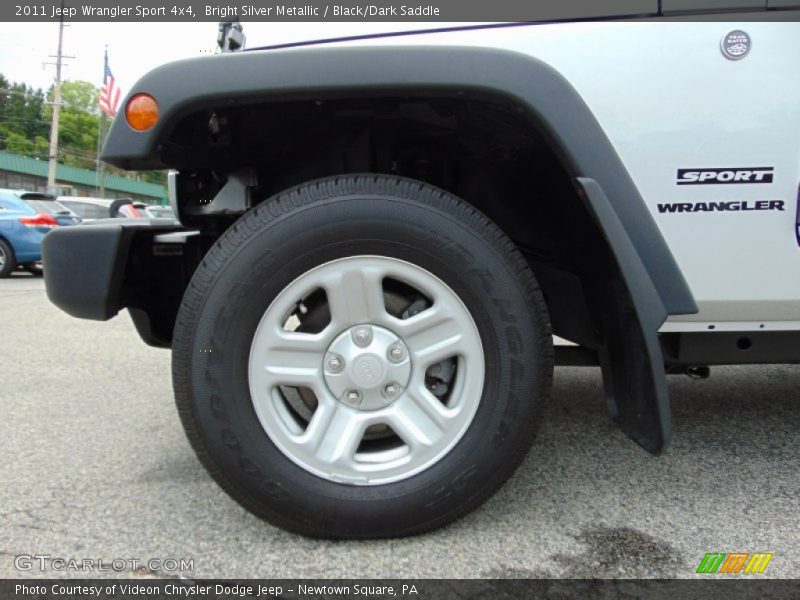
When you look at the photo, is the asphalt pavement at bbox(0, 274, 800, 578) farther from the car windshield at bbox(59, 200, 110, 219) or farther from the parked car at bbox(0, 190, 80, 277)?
the car windshield at bbox(59, 200, 110, 219)

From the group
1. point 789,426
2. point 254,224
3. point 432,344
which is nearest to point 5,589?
point 254,224

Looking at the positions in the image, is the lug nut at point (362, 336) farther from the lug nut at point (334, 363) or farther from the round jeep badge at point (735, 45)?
the round jeep badge at point (735, 45)

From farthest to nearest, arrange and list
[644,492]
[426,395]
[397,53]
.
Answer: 1. [644,492]
2. [426,395]
3. [397,53]

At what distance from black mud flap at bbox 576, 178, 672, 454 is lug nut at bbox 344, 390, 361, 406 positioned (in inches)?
33.5

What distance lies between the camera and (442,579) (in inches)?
65.2

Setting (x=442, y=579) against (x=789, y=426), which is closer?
(x=442, y=579)

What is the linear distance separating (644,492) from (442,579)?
0.94m

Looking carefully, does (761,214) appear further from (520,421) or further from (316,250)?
(316,250)

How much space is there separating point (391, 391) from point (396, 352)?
12 centimetres

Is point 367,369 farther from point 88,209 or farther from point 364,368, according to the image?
point 88,209

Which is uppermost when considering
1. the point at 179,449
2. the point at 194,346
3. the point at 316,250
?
the point at 316,250

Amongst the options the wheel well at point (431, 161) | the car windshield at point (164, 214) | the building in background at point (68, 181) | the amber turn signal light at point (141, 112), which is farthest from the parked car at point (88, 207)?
the building in background at point (68, 181)

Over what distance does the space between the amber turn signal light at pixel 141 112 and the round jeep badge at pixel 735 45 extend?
1669mm

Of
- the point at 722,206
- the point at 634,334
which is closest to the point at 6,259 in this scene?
the point at 634,334
